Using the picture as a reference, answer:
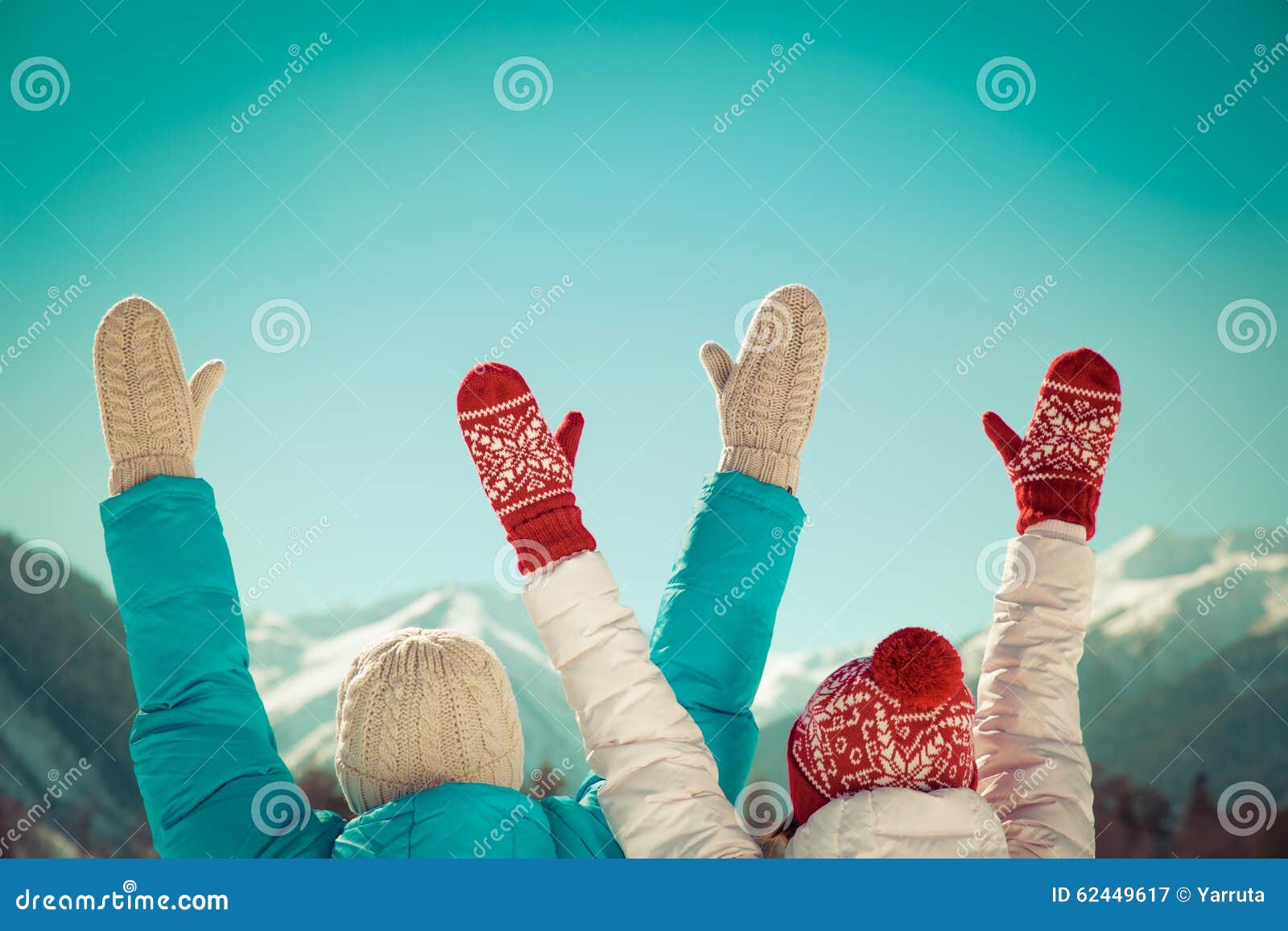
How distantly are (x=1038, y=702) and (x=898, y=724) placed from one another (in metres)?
0.33

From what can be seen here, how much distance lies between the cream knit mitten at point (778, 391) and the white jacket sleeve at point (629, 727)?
14.5 inches

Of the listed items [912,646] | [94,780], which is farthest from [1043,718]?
[94,780]

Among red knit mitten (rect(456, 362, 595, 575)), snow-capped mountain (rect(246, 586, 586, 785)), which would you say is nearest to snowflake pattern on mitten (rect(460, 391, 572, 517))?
red knit mitten (rect(456, 362, 595, 575))

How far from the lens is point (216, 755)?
1.14m

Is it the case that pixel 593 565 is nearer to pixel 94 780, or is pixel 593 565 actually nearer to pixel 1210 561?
pixel 94 780

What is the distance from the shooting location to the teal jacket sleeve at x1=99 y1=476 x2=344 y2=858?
44.2 inches

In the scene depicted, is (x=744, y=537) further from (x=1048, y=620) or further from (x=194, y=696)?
(x=194, y=696)

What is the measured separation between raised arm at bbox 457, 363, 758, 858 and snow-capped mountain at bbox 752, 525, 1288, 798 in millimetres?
1211

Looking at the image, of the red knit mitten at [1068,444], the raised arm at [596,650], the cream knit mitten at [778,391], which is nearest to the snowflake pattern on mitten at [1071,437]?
the red knit mitten at [1068,444]

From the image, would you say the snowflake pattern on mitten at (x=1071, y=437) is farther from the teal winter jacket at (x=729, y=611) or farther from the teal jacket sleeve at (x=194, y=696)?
the teal jacket sleeve at (x=194, y=696)

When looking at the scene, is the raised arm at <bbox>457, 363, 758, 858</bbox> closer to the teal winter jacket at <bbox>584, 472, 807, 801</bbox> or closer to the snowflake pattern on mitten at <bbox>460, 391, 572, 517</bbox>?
the snowflake pattern on mitten at <bbox>460, 391, 572, 517</bbox>

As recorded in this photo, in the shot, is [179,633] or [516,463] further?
[179,633]

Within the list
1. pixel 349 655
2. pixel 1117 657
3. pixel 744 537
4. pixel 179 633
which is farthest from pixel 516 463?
pixel 1117 657

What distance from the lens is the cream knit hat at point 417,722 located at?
108cm
